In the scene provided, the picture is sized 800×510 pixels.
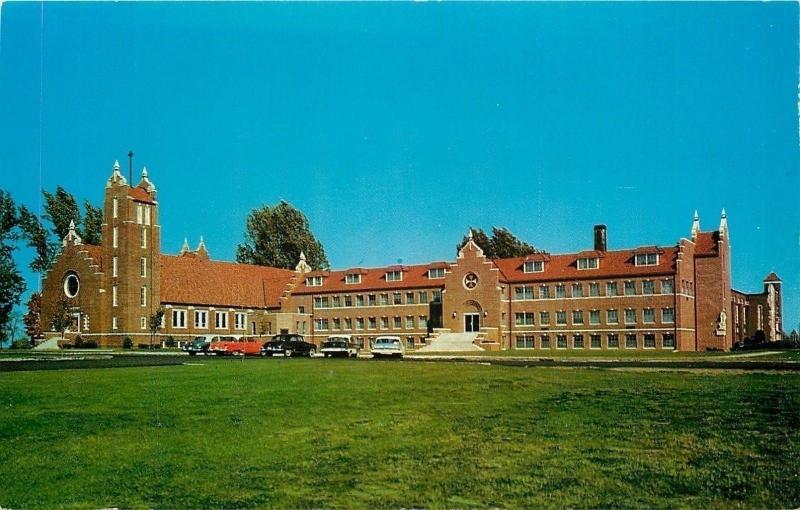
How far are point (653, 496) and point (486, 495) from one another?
238 cm

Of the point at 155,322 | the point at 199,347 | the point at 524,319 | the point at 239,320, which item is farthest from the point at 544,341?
the point at 155,322

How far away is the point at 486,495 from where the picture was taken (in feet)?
39.3

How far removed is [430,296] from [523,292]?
9.92 meters

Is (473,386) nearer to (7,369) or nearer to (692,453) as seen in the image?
(692,453)

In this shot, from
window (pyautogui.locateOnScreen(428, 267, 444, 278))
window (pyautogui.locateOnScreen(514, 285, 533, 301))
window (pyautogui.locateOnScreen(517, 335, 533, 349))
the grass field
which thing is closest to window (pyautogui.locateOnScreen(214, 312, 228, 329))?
window (pyautogui.locateOnScreen(428, 267, 444, 278))

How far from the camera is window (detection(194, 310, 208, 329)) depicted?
88.1 m

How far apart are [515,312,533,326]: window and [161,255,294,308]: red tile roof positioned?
1198 inches

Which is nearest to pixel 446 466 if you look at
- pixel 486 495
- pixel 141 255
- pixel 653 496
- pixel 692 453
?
pixel 486 495

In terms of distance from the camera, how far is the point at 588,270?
75062 mm

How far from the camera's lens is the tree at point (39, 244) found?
5520 cm

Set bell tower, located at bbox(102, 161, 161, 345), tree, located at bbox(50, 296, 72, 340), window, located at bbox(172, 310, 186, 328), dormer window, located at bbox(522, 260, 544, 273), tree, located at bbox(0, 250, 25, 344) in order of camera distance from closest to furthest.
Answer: tree, located at bbox(0, 250, 25, 344) → tree, located at bbox(50, 296, 72, 340) → dormer window, located at bbox(522, 260, 544, 273) → bell tower, located at bbox(102, 161, 161, 345) → window, located at bbox(172, 310, 186, 328)

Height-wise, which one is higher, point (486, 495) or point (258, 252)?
point (258, 252)

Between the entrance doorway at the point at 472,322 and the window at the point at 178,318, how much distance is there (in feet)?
98.7

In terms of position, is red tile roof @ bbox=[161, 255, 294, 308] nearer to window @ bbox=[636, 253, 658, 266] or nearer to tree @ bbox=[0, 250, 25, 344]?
tree @ bbox=[0, 250, 25, 344]
